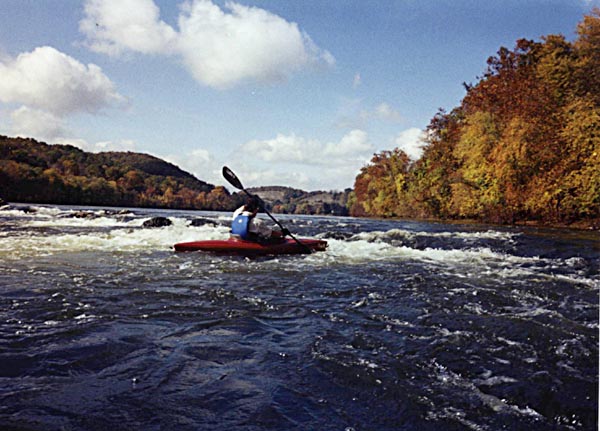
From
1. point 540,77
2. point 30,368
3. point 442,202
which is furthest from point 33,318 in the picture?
point 442,202

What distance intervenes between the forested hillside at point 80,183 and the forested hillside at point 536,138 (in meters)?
58.3

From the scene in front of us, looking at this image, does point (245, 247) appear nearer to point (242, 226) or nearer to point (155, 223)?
point (242, 226)

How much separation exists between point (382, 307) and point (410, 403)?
2346mm

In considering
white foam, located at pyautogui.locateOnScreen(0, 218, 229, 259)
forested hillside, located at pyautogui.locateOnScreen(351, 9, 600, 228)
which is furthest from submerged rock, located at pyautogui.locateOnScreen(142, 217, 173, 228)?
forested hillside, located at pyautogui.locateOnScreen(351, 9, 600, 228)

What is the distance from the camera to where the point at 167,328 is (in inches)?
144

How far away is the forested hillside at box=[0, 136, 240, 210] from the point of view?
57312 millimetres

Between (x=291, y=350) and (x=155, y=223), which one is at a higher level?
(x=155, y=223)

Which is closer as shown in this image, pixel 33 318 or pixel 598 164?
pixel 33 318

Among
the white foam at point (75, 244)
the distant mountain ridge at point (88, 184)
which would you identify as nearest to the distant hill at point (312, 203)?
the distant mountain ridge at point (88, 184)

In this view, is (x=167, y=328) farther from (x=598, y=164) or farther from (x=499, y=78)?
(x=499, y=78)

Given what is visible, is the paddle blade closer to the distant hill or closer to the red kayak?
the red kayak

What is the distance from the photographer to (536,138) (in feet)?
67.5

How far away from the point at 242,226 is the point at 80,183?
6523 cm

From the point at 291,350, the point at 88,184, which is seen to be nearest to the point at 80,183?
the point at 88,184
